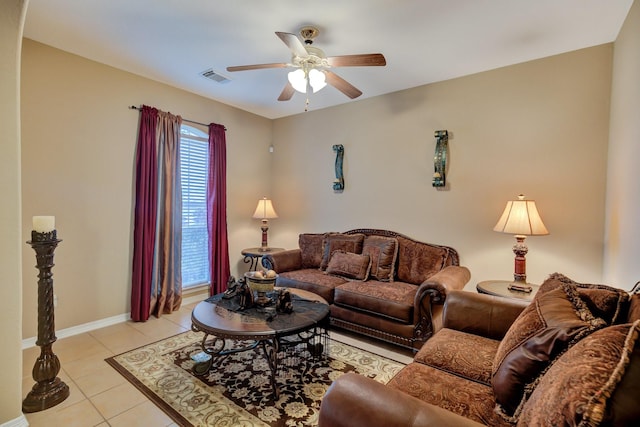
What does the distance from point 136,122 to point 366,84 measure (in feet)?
8.99

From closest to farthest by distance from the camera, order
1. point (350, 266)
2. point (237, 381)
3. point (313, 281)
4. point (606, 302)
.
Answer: point (606, 302) < point (237, 381) < point (313, 281) < point (350, 266)

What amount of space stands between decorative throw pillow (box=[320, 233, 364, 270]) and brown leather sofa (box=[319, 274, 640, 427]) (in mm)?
2061

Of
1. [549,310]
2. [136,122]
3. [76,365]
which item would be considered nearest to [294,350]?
[76,365]

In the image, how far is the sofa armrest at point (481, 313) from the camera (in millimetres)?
2006

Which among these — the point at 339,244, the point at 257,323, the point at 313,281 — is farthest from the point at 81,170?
the point at 339,244

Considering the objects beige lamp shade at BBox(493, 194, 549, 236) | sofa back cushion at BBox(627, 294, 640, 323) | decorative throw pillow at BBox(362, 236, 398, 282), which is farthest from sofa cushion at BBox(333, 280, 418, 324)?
sofa back cushion at BBox(627, 294, 640, 323)

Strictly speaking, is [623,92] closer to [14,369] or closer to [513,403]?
[513,403]

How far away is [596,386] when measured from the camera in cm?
77

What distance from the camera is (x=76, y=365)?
102 inches

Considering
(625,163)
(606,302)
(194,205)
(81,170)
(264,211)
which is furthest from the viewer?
(264,211)

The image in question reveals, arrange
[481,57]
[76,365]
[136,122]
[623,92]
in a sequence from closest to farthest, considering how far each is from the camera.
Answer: [623,92]
[76,365]
[481,57]
[136,122]

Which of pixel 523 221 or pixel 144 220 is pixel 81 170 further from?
pixel 523 221

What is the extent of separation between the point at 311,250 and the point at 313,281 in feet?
2.75

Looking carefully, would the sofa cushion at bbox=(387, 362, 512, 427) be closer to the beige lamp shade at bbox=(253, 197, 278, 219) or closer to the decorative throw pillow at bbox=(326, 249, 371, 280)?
the decorative throw pillow at bbox=(326, 249, 371, 280)
